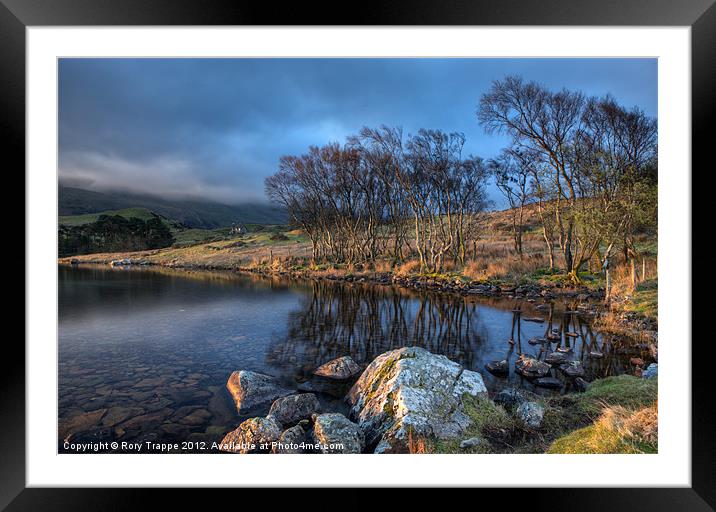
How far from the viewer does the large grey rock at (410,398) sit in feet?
12.1

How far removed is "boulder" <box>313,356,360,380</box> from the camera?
5828 mm

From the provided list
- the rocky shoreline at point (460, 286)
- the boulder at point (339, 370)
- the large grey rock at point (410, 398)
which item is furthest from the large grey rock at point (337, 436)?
the rocky shoreline at point (460, 286)

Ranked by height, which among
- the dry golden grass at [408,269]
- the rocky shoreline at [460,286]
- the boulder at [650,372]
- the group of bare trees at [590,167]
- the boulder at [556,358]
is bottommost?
the boulder at [556,358]

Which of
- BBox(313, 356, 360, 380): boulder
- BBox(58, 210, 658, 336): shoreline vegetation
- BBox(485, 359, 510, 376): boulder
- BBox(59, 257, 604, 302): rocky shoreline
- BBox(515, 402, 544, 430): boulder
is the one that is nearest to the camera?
BBox(515, 402, 544, 430): boulder

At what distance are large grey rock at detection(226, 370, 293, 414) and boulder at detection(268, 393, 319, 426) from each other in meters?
0.58

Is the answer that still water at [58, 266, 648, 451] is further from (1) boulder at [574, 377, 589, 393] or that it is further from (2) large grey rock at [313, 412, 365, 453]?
(2) large grey rock at [313, 412, 365, 453]

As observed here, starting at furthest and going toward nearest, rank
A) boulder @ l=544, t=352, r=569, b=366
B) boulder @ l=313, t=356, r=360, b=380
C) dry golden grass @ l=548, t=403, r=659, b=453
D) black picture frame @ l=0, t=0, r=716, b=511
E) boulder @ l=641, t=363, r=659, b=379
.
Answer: boulder @ l=544, t=352, r=569, b=366 < boulder @ l=313, t=356, r=360, b=380 < boulder @ l=641, t=363, r=659, b=379 < dry golden grass @ l=548, t=403, r=659, b=453 < black picture frame @ l=0, t=0, r=716, b=511

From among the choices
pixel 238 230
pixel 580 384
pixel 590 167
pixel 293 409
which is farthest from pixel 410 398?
pixel 238 230

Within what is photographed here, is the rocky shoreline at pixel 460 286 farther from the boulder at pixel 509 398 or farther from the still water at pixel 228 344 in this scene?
the boulder at pixel 509 398

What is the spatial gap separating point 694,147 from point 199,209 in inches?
4056

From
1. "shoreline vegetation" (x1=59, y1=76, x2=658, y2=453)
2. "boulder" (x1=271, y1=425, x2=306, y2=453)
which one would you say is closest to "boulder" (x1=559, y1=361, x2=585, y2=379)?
"shoreline vegetation" (x1=59, y1=76, x2=658, y2=453)

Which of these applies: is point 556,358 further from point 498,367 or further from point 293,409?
point 293,409
